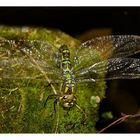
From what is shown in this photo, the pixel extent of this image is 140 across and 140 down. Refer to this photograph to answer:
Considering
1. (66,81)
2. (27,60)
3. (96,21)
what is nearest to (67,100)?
(66,81)

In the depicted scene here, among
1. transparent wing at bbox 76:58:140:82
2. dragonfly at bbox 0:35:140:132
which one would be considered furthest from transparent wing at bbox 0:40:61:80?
transparent wing at bbox 76:58:140:82

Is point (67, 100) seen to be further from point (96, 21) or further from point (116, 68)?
point (96, 21)

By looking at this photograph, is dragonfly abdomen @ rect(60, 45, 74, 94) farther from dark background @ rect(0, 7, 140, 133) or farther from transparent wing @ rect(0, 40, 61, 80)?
dark background @ rect(0, 7, 140, 133)

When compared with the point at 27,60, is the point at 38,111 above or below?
below

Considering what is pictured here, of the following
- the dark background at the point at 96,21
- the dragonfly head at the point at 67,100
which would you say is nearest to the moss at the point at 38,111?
the dragonfly head at the point at 67,100

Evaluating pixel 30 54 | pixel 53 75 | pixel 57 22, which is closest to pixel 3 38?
pixel 30 54

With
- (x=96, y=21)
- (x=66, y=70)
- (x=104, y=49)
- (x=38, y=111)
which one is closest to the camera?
(x=38, y=111)

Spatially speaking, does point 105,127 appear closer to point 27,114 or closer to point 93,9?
point 27,114
